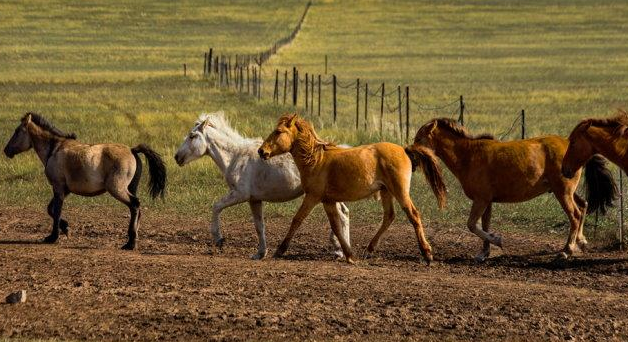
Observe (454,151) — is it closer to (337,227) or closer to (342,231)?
(342,231)

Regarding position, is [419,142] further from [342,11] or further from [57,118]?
[342,11]

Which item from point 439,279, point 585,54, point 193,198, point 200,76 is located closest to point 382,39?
point 585,54

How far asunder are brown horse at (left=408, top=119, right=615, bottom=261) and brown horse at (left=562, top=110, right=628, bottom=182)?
1.93 feet

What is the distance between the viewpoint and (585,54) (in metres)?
69.6

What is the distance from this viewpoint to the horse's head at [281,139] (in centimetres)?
1386

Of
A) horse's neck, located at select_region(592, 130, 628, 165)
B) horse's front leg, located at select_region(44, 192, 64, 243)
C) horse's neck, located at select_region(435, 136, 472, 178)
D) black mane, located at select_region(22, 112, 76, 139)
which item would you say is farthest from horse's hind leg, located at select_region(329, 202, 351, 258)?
black mane, located at select_region(22, 112, 76, 139)

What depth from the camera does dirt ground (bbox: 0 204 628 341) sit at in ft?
34.0

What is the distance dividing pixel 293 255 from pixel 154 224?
300 cm

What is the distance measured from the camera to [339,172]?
46.1ft

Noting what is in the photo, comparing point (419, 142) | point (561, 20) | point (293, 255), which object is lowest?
point (293, 255)

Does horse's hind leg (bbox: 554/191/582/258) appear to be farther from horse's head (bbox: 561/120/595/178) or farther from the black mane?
the black mane

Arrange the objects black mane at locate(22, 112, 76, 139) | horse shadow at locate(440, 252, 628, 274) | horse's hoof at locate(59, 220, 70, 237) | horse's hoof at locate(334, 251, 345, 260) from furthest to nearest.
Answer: black mane at locate(22, 112, 76, 139) → horse's hoof at locate(59, 220, 70, 237) → horse's hoof at locate(334, 251, 345, 260) → horse shadow at locate(440, 252, 628, 274)

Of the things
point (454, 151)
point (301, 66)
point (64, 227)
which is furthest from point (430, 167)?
point (301, 66)

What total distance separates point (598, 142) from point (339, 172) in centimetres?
281
